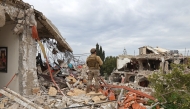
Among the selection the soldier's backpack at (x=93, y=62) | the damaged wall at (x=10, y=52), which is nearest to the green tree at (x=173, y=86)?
the soldier's backpack at (x=93, y=62)

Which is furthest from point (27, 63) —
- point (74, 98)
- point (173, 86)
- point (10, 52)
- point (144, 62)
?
point (144, 62)

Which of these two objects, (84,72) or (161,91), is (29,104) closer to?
(161,91)

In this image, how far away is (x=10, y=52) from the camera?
7.84 m

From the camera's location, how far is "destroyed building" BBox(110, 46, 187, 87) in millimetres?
27013

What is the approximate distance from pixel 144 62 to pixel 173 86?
89.4 ft

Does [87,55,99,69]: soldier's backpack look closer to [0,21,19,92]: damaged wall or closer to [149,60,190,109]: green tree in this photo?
[149,60,190,109]: green tree

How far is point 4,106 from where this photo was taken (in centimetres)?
636

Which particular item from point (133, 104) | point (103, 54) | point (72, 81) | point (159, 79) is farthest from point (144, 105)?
point (103, 54)

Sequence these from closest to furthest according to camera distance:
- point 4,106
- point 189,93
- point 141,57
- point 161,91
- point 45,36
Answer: point 189,93 < point 4,106 < point 161,91 < point 45,36 < point 141,57

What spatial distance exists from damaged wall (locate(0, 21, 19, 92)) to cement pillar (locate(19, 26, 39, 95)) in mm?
224

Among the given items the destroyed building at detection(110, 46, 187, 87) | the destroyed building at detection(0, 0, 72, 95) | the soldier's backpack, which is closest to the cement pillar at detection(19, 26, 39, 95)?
the destroyed building at detection(0, 0, 72, 95)

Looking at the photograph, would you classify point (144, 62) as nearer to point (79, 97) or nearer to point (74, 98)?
point (79, 97)

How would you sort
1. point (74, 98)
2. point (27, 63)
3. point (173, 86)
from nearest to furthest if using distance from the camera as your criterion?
point (173, 86), point (74, 98), point (27, 63)

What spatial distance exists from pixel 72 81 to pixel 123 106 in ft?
11.2
